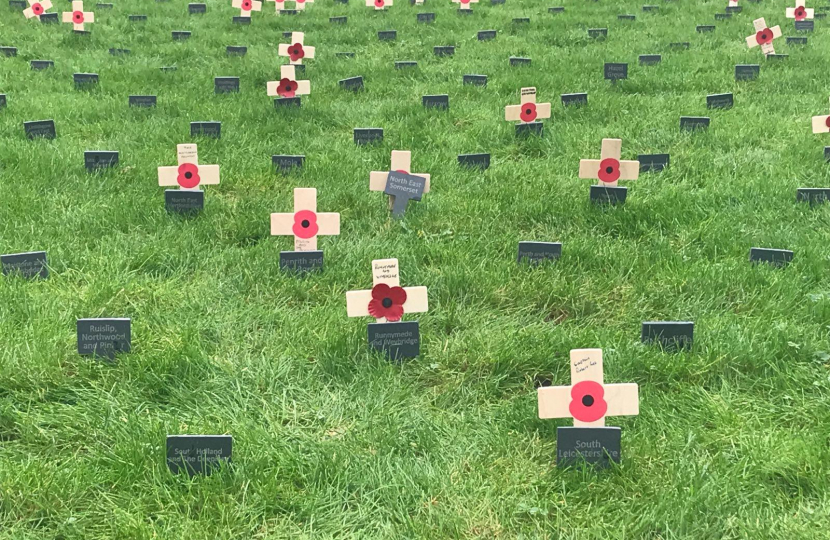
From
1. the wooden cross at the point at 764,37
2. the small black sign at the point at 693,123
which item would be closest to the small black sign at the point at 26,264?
the small black sign at the point at 693,123

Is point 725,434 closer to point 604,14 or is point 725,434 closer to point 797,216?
point 797,216

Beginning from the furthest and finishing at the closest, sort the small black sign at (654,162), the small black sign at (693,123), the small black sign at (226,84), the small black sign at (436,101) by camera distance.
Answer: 1. the small black sign at (226,84)
2. the small black sign at (436,101)
3. the small black sign at (693,123)
4. the small black sign at (654,162)

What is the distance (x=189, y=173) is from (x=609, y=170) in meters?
2.23

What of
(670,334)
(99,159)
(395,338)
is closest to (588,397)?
(670,334)

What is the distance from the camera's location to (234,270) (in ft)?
10.4

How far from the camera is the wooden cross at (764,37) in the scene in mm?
6582

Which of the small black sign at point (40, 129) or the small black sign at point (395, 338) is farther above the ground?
the small black sign at point (40, 129)

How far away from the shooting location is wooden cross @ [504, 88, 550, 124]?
15.6ft

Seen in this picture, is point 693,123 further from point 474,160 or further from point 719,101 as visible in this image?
point 474,160

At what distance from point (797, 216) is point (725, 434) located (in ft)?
6.23

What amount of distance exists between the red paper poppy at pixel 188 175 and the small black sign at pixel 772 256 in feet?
9.08

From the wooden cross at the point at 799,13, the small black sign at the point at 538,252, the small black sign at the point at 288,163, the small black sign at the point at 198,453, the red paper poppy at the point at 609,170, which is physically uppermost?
the wooden cross at the point at 799,13

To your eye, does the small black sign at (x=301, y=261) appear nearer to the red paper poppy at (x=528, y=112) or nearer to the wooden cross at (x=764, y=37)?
the red paper poppy at (x=528, y=112)

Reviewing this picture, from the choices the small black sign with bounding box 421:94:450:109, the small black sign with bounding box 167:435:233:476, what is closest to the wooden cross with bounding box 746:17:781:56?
the small black sign with bounding box 421:94:450:109
